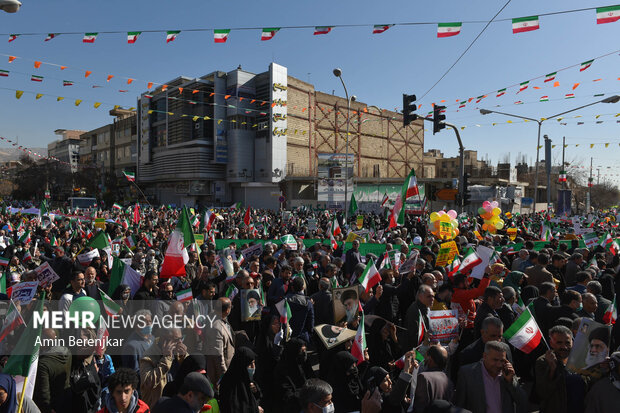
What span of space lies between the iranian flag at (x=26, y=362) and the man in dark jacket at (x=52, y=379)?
0.14 metres

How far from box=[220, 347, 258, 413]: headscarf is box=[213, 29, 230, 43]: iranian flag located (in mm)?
9025

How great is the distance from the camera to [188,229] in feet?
26.0

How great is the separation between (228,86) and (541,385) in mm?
46435

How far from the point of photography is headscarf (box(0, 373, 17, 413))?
3008 mm

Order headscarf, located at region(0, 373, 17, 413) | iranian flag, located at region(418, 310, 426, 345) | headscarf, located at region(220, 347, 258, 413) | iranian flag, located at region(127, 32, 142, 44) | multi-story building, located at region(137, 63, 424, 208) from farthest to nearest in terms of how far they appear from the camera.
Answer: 1. multi-story building, located at region(137, 63, 424, 208)
2. iranian flag, located at region(127, 32, 142, 44)
3. iranian flag, located at region(418, 310, 426, 345)
4. headscarf, located at region(220, 347, 258, 413)
5. headscarf, located at region(0, 373, 17, 413)

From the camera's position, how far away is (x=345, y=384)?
152 inches

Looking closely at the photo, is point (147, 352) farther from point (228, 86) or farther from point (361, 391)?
point (228, 86)

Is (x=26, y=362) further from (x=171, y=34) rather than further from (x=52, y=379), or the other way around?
(x=171, y=34)

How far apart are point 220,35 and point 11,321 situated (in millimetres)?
8818

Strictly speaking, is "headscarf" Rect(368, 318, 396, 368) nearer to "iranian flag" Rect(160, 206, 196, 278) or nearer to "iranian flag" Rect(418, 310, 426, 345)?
"iranian flag" Rect(418, 310, 426, 345)

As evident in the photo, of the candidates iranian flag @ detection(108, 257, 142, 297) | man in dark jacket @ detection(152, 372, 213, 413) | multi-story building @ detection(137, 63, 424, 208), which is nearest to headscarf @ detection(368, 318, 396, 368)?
man in dark jacket @ detection(152, 372, 213, 413)

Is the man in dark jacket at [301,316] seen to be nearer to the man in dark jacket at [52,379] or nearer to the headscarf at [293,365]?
the headscarf at [293,365]

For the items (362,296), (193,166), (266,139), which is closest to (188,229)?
(362,296)

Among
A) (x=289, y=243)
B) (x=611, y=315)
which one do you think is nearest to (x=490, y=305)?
(x=611, y=315)
